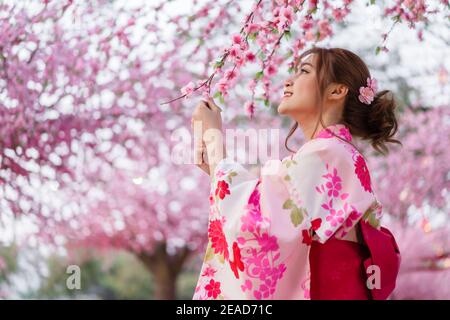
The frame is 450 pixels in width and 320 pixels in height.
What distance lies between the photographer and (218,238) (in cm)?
198

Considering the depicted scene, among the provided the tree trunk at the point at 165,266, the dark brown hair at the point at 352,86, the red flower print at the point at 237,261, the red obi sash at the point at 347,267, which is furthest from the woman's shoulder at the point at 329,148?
the tree trunk at the point at 165,266

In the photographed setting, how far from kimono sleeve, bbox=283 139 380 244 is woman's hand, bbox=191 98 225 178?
21 cm

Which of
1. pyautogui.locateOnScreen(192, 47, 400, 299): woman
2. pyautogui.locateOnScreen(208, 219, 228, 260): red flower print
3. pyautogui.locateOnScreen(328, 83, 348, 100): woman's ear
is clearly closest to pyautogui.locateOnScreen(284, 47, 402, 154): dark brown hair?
pyautogui.locateOnScreen(328, 83, 348, 100): woman's ear

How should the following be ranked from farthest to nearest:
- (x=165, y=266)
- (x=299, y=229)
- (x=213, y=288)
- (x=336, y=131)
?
(x=165, y=266) → (x=336, y=131) → (x=213, y=288) → (x=299, y=229)

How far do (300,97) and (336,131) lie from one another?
16 centimetres

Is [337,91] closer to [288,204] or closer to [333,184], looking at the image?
[333,184]

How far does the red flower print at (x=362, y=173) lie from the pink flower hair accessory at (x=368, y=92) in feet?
0.79

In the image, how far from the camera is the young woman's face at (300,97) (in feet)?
7.05

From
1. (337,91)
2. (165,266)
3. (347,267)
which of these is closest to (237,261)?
(347,267)

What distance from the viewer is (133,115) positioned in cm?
523
